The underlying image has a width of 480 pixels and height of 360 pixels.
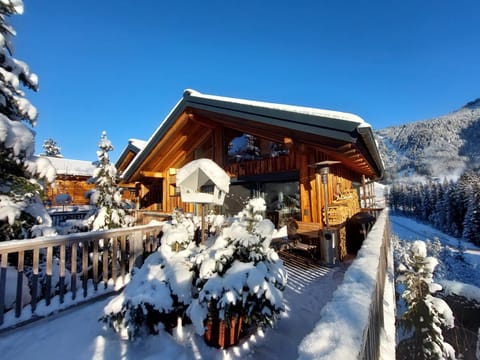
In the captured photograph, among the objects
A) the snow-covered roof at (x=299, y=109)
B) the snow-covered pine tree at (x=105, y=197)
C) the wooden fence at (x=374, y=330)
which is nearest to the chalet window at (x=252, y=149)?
the snow-covered roof at (x=299, y=109)

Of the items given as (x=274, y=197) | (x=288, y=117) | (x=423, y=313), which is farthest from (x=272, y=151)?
(x=423, y=313)

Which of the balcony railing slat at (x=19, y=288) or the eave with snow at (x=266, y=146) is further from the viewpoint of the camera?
the eave with snow at (x=266, y=146)

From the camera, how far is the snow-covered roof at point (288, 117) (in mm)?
4754

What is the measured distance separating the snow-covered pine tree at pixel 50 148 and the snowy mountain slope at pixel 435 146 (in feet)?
264

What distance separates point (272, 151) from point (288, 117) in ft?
8.01

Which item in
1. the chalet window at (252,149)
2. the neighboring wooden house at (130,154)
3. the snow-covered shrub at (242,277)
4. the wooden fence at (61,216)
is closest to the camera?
the snow-covered shrub at (242,277)

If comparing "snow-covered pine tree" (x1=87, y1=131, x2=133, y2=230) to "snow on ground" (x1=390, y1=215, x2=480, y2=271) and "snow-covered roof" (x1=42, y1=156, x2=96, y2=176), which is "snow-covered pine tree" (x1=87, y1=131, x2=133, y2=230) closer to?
"snow-covered roof" (x1=42, y1=156, x2=96, y2=176)

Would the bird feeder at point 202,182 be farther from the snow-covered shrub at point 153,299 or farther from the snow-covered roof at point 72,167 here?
the snow-covered roof at point 72,167

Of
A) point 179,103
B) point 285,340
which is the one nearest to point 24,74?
point 179,103

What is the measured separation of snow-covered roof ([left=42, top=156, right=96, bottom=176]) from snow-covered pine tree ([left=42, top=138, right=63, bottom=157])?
9.91m

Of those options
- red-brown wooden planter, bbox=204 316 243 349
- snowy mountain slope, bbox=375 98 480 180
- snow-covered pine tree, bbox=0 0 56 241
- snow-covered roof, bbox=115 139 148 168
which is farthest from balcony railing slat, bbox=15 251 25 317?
snowy mountain slope, bbox=375 98 480 180

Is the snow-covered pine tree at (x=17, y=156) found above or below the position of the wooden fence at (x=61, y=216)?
above

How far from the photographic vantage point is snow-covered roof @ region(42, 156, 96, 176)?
81.3 ft

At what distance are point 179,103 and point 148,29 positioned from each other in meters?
9.26
